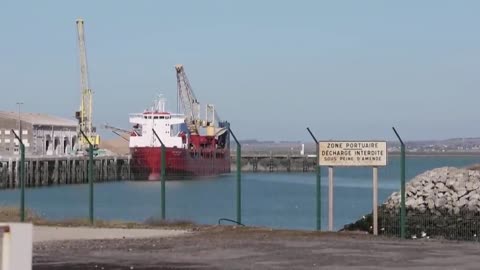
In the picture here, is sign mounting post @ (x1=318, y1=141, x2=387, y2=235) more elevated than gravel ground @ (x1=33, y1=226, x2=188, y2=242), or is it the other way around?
sign mounting post @ (x1=318, y1=141, x2=387, y2=235)

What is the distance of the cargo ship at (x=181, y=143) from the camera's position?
307ft

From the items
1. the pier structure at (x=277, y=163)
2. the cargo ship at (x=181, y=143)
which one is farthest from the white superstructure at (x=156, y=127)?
the pier structure at (x=277, y=163)

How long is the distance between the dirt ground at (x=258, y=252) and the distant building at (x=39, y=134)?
110447 mm

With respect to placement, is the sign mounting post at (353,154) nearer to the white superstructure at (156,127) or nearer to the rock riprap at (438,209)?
the rock riprap at (438,209)

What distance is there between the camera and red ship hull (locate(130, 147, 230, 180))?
8778 centimetres

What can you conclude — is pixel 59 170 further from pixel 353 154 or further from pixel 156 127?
pixel 353 154

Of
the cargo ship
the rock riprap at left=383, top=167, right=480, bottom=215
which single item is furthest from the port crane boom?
the rock riprap at left=383, top=167, right=480, bottom=215

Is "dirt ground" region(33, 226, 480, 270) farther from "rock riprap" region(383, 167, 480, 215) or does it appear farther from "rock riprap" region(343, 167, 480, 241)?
"rock riprap" region(383, 167, 480, 215)

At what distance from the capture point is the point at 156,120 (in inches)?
4688

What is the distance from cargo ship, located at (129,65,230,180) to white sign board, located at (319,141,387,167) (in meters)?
54.4

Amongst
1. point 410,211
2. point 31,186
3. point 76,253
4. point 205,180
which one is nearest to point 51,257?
point 76,253

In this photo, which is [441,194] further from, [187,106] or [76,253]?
[187,106]

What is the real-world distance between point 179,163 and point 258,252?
74451 millimetres

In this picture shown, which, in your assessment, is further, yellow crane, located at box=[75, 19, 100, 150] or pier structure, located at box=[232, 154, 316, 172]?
pier structure, located at box=[232, 154, 316, 172]
